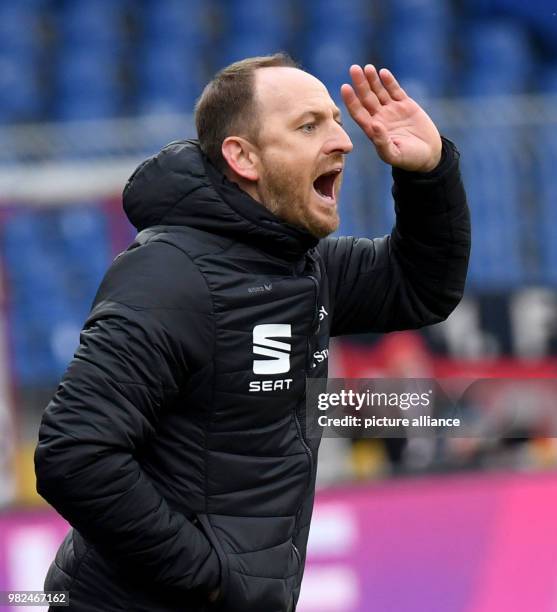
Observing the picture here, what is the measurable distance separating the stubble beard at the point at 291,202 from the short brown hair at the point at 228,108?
0.11 metres

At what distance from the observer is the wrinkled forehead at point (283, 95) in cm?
292

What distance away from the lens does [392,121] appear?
317cm

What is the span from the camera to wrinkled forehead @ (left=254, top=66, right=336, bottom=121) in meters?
2.92

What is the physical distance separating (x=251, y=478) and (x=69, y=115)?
817 cm

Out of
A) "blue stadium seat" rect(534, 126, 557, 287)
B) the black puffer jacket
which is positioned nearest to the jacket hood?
the black puffer jacket

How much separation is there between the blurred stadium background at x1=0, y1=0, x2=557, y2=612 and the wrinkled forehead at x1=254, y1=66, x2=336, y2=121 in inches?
115

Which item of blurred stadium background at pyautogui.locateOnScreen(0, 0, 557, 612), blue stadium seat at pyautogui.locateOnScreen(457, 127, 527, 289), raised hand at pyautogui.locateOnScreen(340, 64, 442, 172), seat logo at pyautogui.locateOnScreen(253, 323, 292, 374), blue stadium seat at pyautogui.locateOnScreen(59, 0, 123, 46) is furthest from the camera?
blue stadium seat at pyautogui.locateOnScreen(59, 0, 123, 46)

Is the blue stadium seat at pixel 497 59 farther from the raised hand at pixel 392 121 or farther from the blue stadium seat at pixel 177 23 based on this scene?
the raised hand at pixel 392 121

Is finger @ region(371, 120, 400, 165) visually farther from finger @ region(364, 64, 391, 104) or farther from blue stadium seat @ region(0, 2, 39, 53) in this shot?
blue stadium seat @ region(0, 2, 39, 53)

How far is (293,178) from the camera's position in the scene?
2928 millimetres

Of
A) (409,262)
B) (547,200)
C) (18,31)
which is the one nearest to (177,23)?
(18,31)

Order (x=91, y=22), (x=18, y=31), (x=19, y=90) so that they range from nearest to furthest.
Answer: (x=19, y=90)
(x=18, y=31)
(x=91, y=22)

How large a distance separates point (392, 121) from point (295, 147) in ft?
1.19

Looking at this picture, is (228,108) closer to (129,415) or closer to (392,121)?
(392,121)
